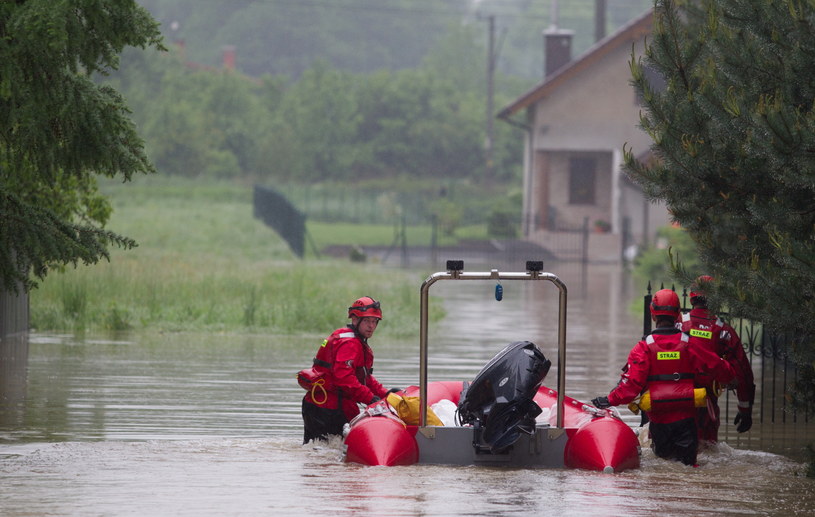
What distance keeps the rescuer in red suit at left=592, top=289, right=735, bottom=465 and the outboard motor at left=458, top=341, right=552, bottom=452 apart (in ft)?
1.72

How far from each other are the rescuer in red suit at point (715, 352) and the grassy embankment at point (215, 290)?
384 inches

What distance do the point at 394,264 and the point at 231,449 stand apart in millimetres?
26876

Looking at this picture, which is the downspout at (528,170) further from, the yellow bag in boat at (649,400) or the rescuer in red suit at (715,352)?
the yellow bag in boat at (649,400)

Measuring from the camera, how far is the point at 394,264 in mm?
37812

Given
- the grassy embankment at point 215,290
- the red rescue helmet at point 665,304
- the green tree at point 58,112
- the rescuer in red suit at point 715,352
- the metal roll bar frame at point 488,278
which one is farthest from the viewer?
the grassy embankment at point 215,290

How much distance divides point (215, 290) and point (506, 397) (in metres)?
14.2

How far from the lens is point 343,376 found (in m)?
10.6

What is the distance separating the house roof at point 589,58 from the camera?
4166cm

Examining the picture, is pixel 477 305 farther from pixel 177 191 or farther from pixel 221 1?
pixel 221 1

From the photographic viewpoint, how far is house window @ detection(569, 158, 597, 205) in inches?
1875

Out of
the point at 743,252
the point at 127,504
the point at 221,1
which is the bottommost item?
the point at 127,504

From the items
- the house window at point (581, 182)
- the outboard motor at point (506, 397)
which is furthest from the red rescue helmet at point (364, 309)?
the house window at point (581, 182)

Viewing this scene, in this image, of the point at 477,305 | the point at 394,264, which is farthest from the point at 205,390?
the point at 394,264

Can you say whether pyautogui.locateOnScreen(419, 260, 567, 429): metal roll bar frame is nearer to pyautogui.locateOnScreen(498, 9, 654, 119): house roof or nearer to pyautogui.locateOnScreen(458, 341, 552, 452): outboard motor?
pyautogui.locateOnScreen(458, 341, 552, 452): outboard motor
